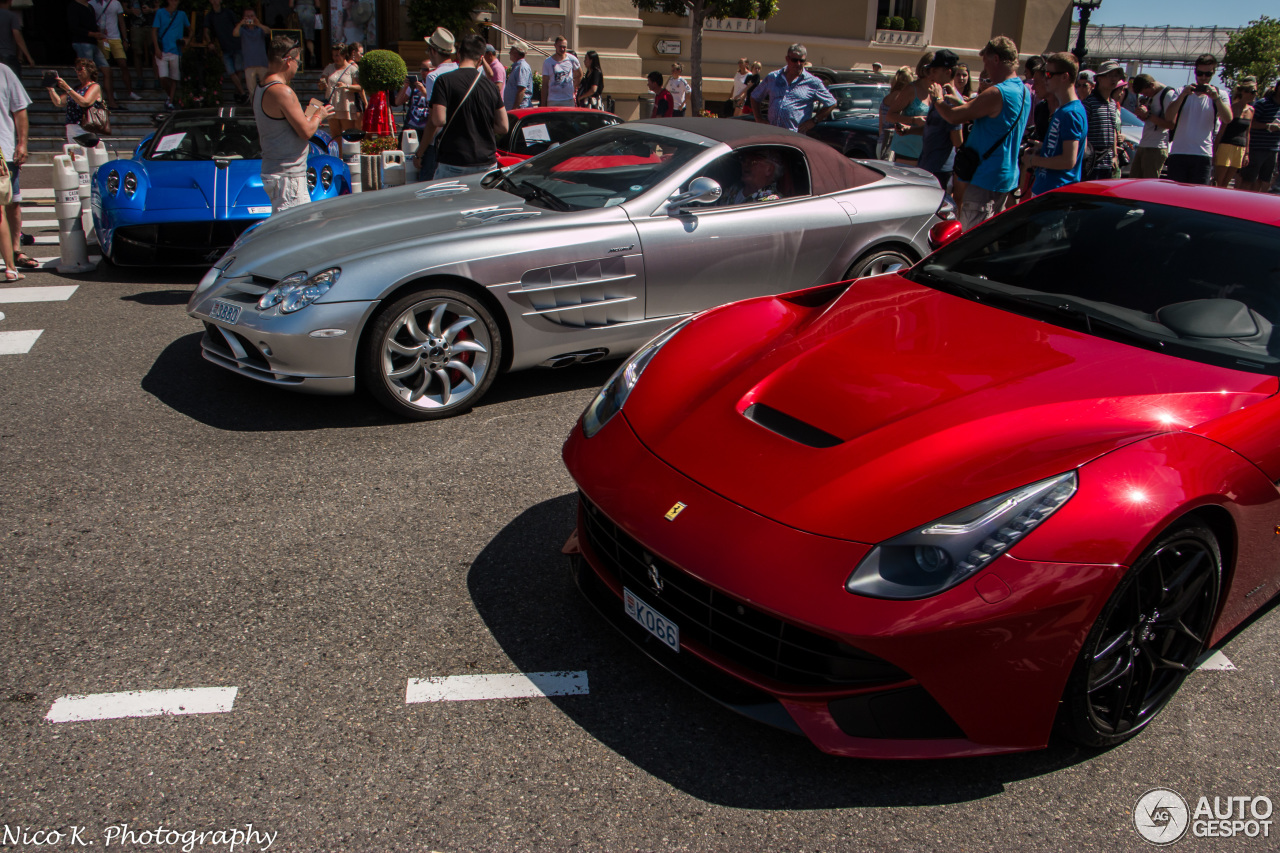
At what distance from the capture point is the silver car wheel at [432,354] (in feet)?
14.8

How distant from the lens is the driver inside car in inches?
212

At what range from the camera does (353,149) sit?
9.51m

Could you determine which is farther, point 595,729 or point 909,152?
point 909,152

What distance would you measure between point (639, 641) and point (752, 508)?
57cm

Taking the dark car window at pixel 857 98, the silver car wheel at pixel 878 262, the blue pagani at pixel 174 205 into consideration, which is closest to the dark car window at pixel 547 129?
the blue pagani at pixel 174 205

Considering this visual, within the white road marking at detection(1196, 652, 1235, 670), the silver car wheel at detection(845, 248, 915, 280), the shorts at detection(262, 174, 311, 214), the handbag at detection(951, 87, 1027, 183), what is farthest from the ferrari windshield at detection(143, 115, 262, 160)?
the white road marking at detection(1196, 652, 1235, 670)

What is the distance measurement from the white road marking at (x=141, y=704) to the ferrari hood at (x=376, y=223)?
238cm

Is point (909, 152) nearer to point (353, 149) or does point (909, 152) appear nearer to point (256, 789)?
point (353, 149)

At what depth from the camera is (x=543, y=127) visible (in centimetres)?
900

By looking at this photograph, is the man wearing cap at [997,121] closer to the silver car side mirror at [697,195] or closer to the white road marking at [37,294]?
the silver car side mirror at [697,195]

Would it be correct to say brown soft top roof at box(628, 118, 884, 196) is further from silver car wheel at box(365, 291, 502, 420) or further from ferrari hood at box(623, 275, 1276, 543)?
ferrari hood at box(623, 275, 1276, 543)

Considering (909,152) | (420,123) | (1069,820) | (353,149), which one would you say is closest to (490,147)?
(353,149)

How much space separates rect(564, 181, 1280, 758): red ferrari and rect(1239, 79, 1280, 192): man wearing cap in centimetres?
949

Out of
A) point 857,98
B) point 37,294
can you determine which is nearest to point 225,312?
point 37,294
